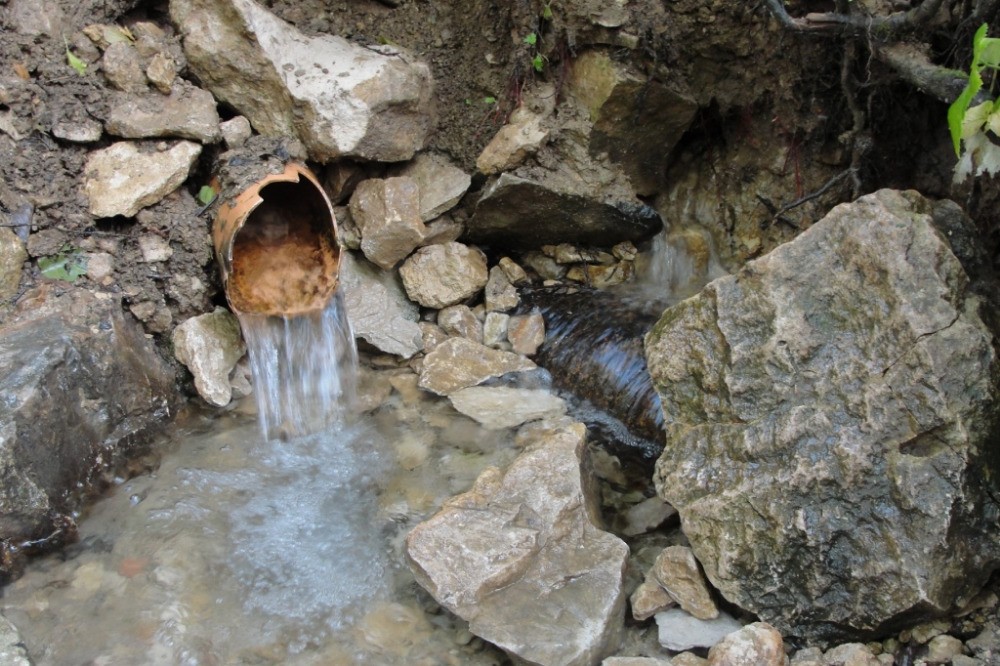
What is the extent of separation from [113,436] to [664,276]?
3120 millimetres

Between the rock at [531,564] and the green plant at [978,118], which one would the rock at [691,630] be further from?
the green plant at [978,118]

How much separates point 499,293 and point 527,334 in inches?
14.6

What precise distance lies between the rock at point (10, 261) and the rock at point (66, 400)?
7 cm

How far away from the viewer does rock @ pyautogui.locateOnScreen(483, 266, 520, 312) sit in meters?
4.82

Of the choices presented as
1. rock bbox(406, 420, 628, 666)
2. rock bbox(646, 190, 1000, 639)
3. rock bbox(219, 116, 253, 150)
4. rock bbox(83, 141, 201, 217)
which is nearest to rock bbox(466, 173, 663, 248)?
rock bbox(219, 116, 253, 150)

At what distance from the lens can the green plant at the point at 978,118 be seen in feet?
6.72

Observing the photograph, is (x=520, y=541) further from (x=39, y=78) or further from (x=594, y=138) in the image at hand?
(x=39, y=78)

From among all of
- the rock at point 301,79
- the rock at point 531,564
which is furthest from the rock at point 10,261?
the rock at point 531,564

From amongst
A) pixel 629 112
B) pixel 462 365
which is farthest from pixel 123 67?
pixel 629 112

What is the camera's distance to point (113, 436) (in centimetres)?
371

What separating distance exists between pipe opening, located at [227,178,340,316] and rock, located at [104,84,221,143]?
0.45 meters

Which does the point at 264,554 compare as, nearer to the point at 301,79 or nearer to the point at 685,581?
the point at 685,581

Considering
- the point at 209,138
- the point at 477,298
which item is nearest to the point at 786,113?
the point at 477,298

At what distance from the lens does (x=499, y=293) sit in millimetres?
4867
